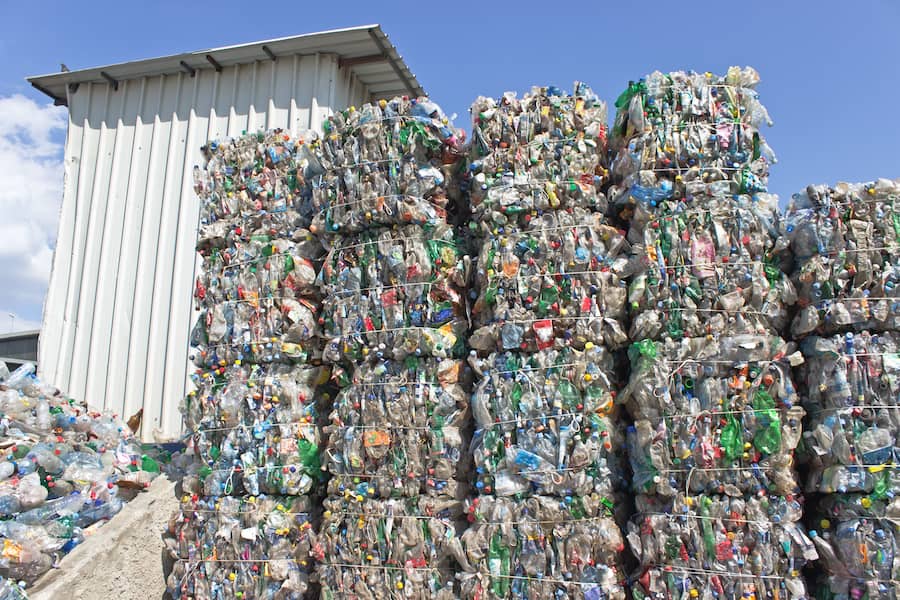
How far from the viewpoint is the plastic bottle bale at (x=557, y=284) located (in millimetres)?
3205

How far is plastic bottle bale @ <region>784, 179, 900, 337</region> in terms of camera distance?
292 cm

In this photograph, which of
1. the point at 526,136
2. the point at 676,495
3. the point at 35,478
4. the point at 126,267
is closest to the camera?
the point at 676,495

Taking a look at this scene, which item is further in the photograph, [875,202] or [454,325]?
[454,325]

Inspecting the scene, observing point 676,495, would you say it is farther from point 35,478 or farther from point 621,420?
point 35,478

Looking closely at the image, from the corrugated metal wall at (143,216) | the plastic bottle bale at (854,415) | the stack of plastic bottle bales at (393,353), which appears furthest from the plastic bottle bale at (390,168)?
the corrugated metal wall at (143,216)

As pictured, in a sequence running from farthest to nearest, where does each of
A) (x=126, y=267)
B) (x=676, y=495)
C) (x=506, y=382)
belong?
(x=126, y=267) < (x=506, y=382) < (x=676, y=495)

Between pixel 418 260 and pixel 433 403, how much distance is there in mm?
718

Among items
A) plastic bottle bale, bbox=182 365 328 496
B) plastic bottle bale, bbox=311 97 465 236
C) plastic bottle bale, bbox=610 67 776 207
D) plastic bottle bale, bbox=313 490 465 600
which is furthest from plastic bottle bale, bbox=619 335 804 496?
plastic bottle bale, bbox=182 365 328 496

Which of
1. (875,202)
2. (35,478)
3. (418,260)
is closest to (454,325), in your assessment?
(418,260)

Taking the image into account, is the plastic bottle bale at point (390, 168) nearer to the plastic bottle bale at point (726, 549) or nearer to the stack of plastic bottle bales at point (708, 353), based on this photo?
the stack of plastic bottle bales at point (708, 353)

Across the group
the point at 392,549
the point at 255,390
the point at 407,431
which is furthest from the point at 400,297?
the point at 392,549

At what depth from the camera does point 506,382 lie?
323 cm

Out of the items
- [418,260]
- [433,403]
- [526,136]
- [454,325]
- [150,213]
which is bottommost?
[433,403]

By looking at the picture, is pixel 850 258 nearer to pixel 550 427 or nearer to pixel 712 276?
pixel 712 276
